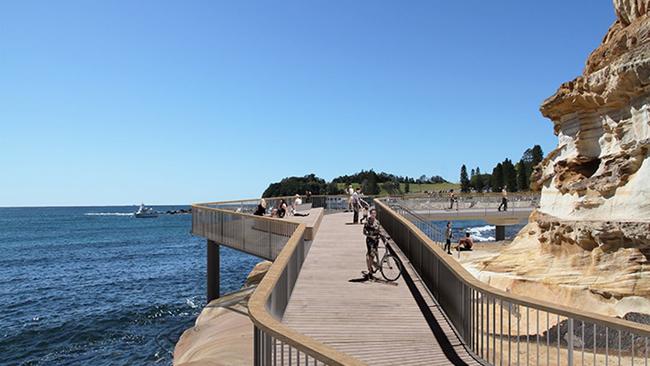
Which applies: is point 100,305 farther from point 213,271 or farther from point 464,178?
point 464,178

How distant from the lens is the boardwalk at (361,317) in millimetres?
6641

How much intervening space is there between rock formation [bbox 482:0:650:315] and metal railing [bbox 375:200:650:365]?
230 inches

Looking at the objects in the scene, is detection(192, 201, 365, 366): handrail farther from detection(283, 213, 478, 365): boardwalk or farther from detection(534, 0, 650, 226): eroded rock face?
detection(534, 0, 650, 226): eroded rock face

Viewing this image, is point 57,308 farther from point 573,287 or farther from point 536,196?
point 536,196

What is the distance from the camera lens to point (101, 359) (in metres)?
18.6

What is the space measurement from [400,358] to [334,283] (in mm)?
4098

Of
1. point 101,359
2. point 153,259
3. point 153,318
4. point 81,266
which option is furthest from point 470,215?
point 81,266

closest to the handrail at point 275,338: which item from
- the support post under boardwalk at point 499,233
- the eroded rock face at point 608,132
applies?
the eroded rock face at point 608,132

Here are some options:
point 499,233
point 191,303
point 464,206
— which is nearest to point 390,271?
point 191,303

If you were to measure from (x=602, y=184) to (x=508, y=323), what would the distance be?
13.1 m

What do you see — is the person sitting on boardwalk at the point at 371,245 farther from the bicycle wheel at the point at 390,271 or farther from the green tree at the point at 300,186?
the green tree at the point at 300,186

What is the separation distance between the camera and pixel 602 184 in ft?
57.6

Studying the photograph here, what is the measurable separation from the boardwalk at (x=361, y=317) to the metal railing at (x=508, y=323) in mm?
410

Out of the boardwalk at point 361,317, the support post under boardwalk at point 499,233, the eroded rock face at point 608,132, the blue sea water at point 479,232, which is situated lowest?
the blue sea water at point 479,232
